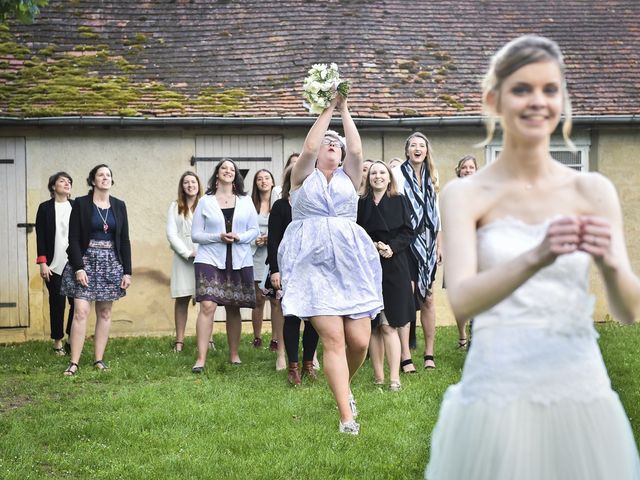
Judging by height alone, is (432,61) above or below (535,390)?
above

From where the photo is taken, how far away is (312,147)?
7.84 m

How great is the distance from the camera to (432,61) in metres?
18.5

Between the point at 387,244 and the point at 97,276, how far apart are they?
329 cm

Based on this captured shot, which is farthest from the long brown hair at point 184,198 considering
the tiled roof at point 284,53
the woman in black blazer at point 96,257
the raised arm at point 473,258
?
the raised arm at point 473,258

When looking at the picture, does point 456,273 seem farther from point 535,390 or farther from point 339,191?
point 339,191

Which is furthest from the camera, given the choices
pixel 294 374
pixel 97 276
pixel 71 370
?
pixel 97 276

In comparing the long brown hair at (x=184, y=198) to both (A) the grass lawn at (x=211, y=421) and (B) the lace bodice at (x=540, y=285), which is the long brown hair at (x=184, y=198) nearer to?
(A) the grass lawn at (x=211, y=421)

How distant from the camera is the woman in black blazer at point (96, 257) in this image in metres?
11.8

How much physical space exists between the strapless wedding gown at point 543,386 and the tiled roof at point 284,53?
43.7 ft

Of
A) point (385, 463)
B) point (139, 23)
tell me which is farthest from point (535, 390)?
point (139, 23)

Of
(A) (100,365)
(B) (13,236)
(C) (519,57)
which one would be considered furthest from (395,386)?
(B) (13,236)

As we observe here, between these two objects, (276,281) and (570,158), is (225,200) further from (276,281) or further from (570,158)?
(570,158)

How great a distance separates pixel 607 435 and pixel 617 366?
8.26m

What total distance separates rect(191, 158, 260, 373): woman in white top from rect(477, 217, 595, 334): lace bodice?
8774 mm
